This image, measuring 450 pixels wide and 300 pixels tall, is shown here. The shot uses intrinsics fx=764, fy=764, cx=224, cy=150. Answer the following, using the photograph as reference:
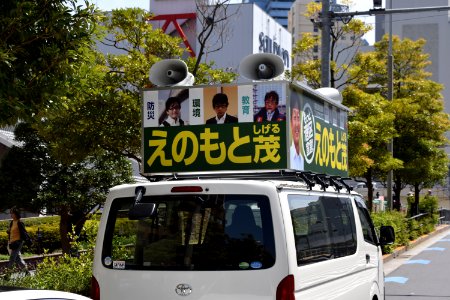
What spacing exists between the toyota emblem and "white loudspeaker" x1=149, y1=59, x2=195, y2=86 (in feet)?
9.87

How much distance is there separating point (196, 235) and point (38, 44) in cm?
270

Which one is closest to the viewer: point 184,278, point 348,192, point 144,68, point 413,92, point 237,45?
point 184,278

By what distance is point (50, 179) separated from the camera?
25.2 meters

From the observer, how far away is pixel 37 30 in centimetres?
738

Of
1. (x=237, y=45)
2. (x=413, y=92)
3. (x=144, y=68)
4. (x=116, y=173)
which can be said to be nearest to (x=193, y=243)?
(x=144, y=68)

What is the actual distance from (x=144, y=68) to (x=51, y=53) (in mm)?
5549

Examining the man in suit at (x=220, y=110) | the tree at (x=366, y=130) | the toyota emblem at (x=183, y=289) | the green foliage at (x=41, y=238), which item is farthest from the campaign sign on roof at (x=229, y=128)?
the green foliage at (x=41, y=238)

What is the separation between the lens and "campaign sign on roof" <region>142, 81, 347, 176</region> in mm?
7145

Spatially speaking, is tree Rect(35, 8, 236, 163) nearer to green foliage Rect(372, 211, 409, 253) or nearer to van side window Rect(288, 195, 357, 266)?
van side window Rect(288, 195, 357, 266)

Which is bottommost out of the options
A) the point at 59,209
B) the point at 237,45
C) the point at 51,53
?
the point at 59,209

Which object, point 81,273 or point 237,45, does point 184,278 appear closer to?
point 81,273

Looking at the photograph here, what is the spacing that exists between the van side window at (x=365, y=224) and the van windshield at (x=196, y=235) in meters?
2.99

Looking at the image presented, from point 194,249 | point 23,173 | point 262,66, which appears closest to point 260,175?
point 262,66

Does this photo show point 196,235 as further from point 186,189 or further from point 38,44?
point 38,44
